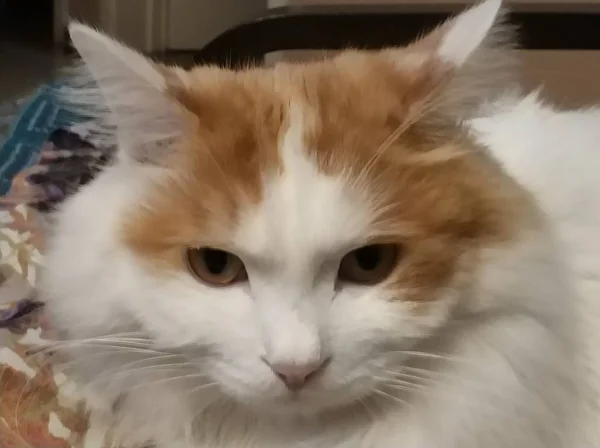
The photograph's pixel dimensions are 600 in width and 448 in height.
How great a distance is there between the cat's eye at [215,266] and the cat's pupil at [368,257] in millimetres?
108

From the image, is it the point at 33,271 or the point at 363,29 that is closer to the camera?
the point at 33,271

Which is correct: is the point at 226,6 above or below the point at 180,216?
above

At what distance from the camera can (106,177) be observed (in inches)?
32.1

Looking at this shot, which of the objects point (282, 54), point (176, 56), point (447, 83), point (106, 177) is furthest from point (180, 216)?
point (176, 56)

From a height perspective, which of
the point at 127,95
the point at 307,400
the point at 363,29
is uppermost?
the point at 363,29

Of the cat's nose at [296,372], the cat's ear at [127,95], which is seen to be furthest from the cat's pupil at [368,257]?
the cat's ear at [127,95]

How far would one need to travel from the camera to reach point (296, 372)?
2.05 feet

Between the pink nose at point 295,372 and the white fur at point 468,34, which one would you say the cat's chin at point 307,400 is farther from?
the white fur at point 468,34

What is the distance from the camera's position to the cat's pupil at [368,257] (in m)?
0.69

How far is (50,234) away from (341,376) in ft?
1.52

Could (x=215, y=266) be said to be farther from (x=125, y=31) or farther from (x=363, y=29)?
(x=125, y=31)

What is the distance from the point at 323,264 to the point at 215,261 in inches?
4.1

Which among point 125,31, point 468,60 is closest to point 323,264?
point 468,60

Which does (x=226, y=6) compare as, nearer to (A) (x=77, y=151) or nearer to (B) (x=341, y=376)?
(A) (x=77, y=151)
